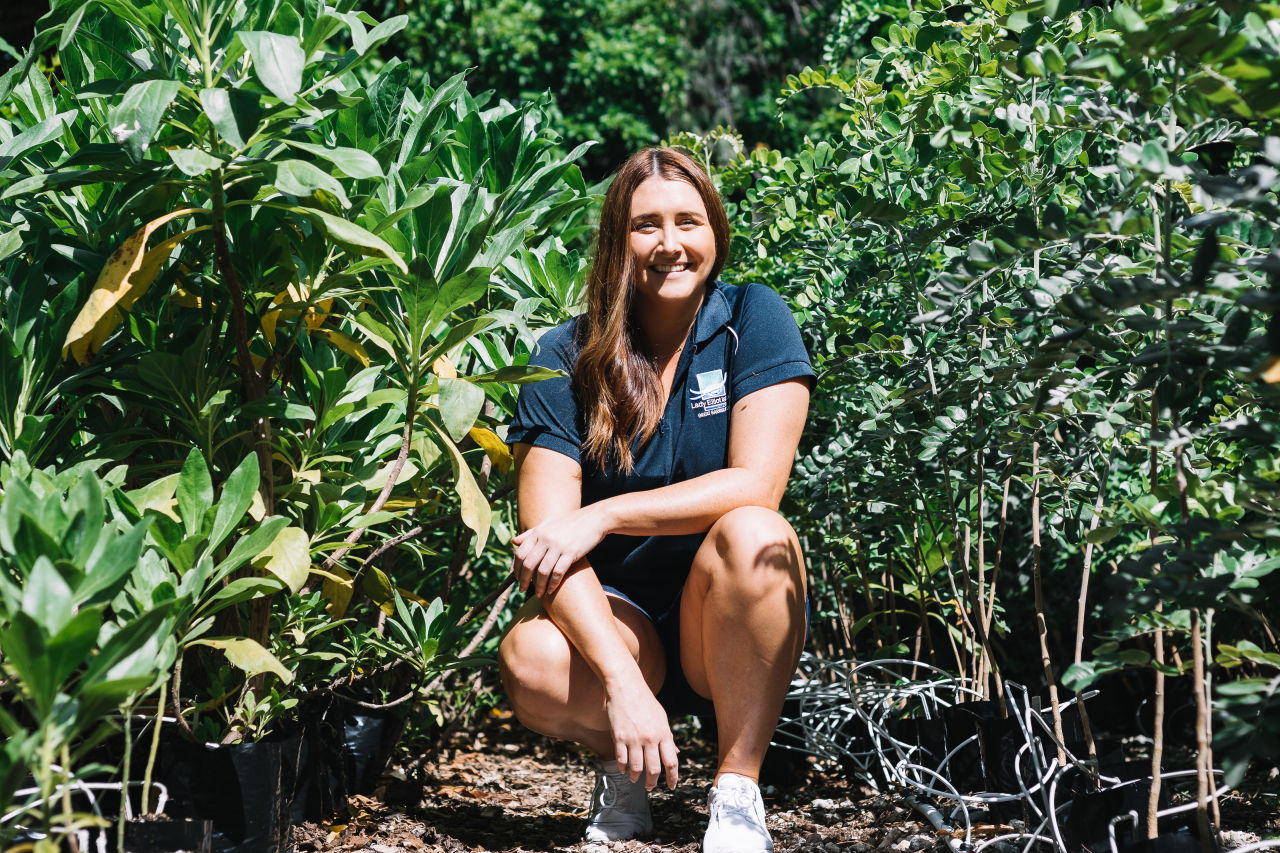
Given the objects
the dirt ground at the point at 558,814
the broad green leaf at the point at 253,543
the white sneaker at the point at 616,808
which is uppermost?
the broad green leaf at the point at 253,543

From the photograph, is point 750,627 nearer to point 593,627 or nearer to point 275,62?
point 593,627

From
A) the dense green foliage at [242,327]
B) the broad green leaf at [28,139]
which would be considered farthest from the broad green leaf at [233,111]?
the broad green leaf at [28,139]

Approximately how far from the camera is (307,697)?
5.22 feet

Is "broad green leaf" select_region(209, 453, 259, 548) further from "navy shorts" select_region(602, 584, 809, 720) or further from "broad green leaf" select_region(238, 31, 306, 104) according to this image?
"navy shorts" select_region(602, 584, 809, 720)

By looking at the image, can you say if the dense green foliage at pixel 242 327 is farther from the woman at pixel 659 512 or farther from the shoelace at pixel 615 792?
the shoelace at pixel 615 792

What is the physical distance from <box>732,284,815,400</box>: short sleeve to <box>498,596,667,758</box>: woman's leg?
448 millimetres

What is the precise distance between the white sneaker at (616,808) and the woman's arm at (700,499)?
342 millimetres

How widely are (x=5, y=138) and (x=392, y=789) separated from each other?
1.29 metres

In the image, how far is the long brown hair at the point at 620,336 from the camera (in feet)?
5.70

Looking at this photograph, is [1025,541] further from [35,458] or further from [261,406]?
[35,458]

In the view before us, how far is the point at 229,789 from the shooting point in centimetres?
128

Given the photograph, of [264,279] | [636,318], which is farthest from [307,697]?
[636,318]

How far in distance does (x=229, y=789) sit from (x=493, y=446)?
0.61 m

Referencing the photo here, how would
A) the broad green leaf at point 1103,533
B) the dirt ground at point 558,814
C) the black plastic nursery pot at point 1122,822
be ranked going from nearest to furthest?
the broad green leaf at point 1103,533 → the black plastic nursery pot at point 1122,822 → the dirt ground at point 558,814
